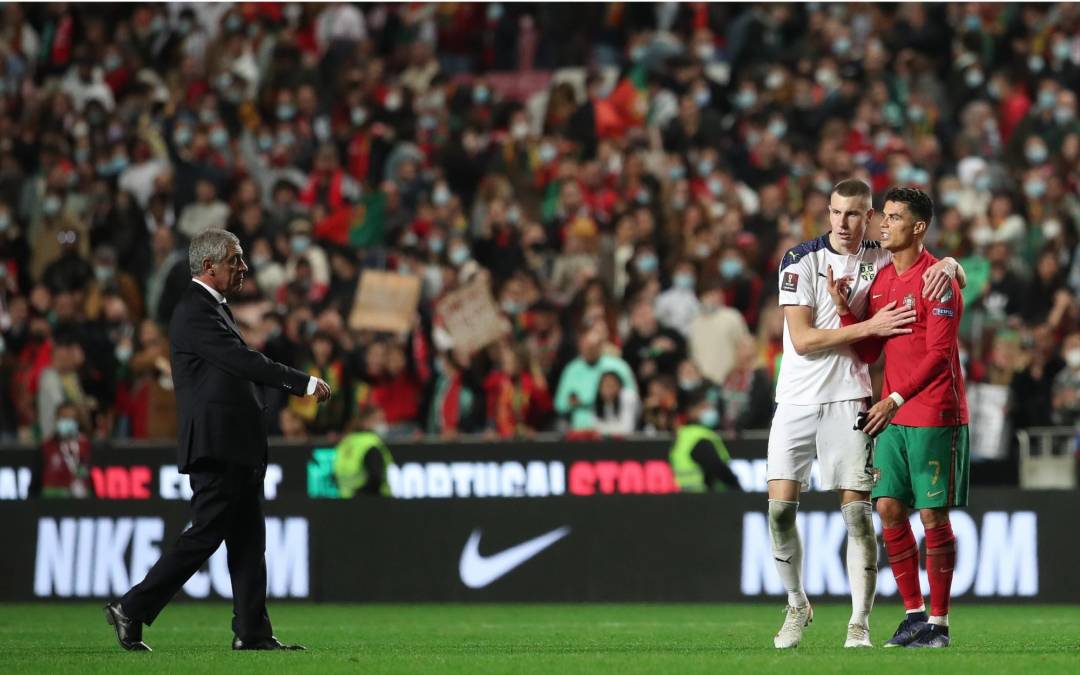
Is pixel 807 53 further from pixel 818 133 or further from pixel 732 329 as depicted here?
pixel 732 329

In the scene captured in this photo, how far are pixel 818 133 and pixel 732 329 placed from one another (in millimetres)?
4420

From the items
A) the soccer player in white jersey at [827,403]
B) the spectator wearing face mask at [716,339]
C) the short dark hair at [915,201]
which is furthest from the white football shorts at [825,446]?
the spectator wearing face mask at [716,339]

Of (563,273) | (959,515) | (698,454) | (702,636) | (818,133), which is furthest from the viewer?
(818,133)

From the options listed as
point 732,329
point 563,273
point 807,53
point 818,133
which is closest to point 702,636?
point 732,329

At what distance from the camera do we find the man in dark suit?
9727mm

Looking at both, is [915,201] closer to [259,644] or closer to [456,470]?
[259,644]

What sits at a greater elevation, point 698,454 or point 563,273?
point 563,273

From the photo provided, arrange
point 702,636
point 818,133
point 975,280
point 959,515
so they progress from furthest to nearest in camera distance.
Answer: point 818,133 → point 975,280 → point 959,515 → point 702,636

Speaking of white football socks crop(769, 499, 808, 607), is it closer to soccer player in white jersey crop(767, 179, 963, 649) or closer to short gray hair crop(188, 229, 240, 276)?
soccer player in white jersey crop(767, 179, 963, 649)

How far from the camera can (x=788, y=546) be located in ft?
31.7

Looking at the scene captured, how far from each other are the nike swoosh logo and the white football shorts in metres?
6.18

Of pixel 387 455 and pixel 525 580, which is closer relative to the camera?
pixel 525 580

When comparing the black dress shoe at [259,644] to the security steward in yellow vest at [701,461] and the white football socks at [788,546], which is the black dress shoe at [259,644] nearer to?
the white football socks at [788,546]

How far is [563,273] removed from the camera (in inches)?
800
